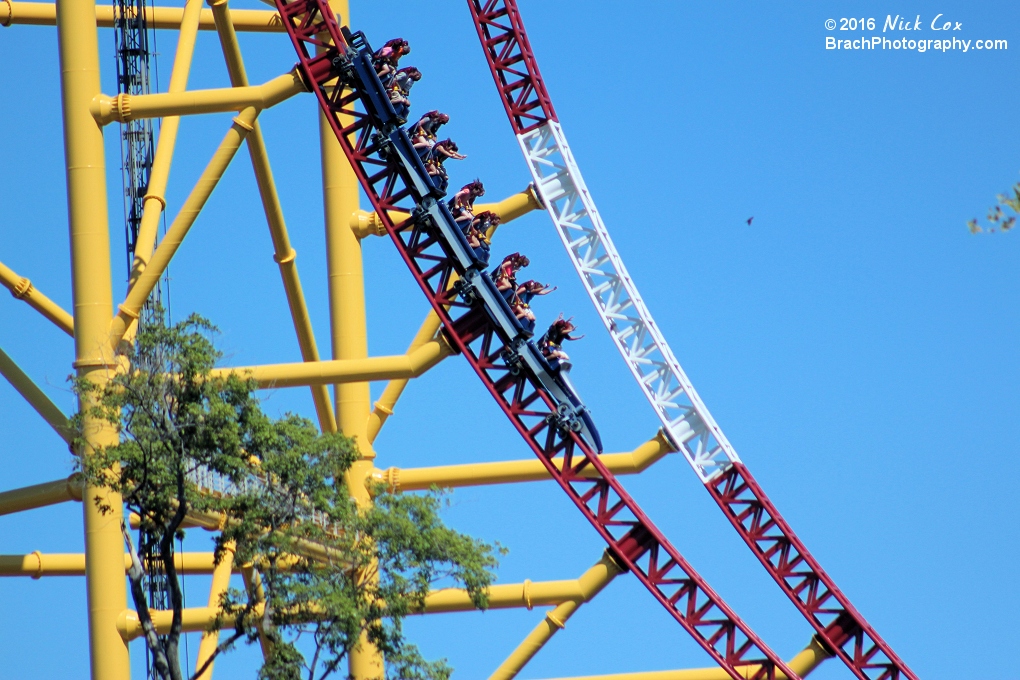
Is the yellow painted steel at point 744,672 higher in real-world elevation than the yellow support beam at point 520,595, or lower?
lower

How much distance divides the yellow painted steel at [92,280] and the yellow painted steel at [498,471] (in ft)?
7.84

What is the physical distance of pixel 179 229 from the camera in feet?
42.5

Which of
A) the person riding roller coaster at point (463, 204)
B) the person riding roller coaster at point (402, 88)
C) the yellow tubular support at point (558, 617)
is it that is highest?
the person riding roller coaster at point (402, 88)

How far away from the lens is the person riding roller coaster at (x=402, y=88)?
13.6 metres

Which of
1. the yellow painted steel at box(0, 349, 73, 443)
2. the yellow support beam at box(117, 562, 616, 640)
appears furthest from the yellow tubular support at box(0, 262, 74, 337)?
the yellow support beam at box(117, 562, 616, 640)

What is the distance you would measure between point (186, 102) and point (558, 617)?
15.0 ft

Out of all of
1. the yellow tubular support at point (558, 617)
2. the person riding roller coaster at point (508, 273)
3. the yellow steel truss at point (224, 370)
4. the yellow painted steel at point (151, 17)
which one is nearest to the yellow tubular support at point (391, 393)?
the yellow steel truss at point (224, 370)

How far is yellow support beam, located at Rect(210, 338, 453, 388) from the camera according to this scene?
43.3 feet

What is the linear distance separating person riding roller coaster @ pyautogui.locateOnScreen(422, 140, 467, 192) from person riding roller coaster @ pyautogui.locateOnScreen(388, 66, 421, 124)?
1.02ft

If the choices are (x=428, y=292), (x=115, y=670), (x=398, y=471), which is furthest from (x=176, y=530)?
(x=398, y=471)

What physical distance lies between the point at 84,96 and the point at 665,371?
4847 millimetres

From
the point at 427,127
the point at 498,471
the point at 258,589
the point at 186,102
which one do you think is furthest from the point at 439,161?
the point at 258,589

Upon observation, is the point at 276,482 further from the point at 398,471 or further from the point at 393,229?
the point at 398,471

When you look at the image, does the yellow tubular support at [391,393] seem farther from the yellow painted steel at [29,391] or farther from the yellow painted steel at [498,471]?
the yellow painted steel at [29,391]
